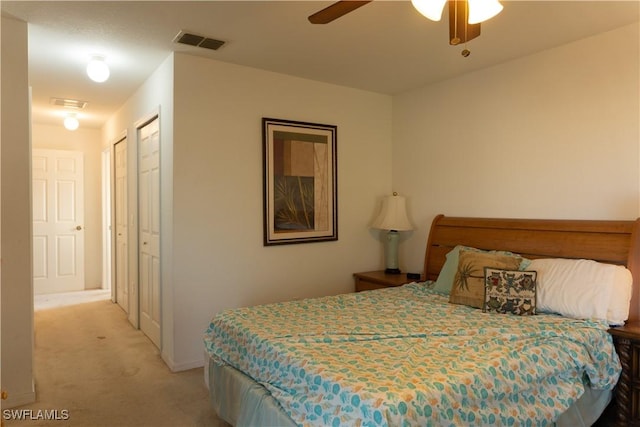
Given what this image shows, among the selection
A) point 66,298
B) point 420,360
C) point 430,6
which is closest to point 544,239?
point 420,360

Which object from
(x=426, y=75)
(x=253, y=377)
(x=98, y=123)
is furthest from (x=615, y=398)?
(x=98, y=123)

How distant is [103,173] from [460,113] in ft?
17.8

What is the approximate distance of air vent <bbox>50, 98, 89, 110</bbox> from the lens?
15.6 ft

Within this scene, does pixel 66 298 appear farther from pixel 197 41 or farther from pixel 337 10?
pixel 337 10

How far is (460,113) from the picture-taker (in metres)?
3.76

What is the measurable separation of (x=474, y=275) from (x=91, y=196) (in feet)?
19.9

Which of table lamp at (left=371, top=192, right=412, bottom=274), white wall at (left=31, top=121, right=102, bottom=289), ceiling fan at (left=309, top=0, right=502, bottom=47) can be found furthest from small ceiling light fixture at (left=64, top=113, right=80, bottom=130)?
ceiling fan at (left=309, top=0, right=502, bottom=47)

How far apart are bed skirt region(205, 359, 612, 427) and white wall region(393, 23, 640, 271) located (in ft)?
4.14

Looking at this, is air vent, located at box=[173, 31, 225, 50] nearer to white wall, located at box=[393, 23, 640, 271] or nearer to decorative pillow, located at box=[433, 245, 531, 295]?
white wall, located at box=[393, 23, 640, 271]

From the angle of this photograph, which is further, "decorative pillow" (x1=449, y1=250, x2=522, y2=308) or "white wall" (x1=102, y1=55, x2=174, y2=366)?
"white wall" (x1=102, y1=55, x2=174, y2=366)

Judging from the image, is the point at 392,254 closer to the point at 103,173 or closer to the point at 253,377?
the point at 253,377

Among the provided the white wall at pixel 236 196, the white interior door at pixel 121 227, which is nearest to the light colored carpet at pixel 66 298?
the white interior door at pixel 121 227

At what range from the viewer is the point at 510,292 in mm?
2650

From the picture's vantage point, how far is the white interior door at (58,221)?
603 centimetres
